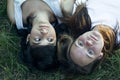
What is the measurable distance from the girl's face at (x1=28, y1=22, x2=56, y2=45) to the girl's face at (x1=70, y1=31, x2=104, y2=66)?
18 cm

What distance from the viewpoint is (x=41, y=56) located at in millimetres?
3125

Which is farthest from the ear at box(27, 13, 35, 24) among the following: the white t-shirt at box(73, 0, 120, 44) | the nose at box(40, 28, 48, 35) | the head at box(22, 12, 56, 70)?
the white t-shirt at box(73, 0, 120, 44)

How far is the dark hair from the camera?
3123mm

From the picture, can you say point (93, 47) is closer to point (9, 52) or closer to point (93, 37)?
point (93, 37)

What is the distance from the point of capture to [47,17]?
11.0ft

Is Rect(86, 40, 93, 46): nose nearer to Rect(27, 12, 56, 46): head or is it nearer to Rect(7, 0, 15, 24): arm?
Rect(27, 12, 56, 46): head

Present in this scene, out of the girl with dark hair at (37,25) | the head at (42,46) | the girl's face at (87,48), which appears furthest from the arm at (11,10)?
the girl's face at (87,48)

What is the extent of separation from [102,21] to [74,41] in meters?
0.32

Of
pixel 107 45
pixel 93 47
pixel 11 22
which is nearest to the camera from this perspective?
pixel 93 47

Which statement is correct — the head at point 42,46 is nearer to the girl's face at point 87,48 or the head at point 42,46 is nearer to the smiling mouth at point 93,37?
the girl's face at point 87,48

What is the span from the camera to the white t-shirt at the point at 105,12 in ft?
11.0

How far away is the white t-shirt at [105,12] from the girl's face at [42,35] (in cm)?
37

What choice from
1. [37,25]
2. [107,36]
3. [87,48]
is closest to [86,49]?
[87,48]

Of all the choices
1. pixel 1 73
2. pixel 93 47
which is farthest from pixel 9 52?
pixel 93 47
